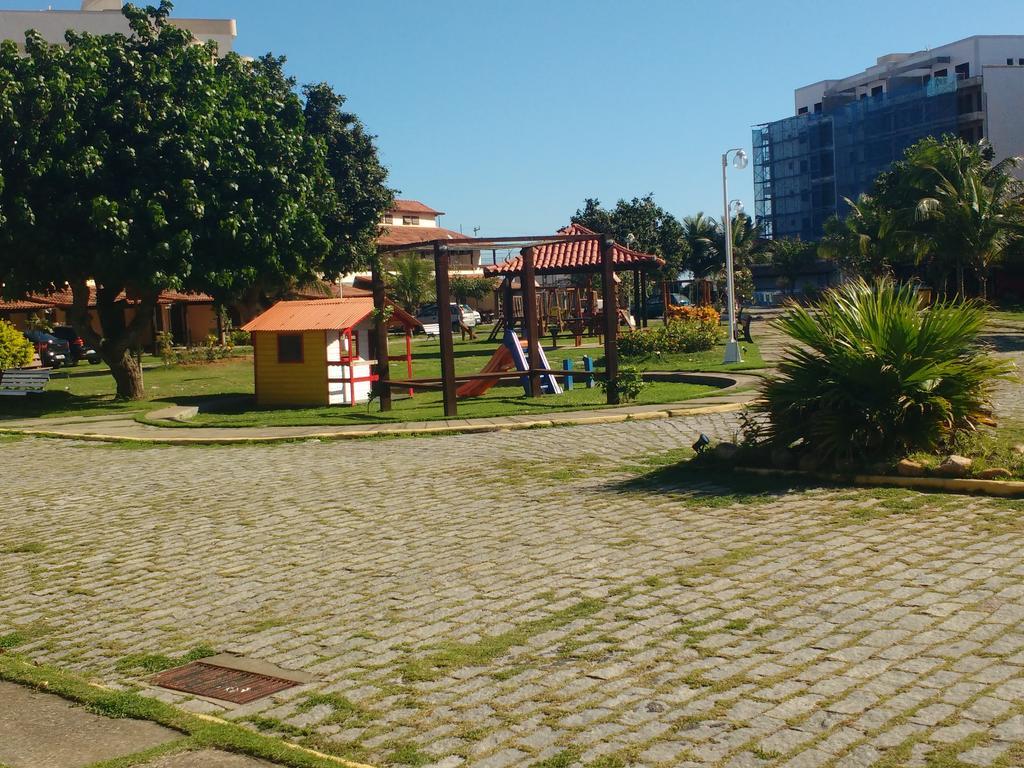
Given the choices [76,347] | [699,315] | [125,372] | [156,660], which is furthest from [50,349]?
[156,660]

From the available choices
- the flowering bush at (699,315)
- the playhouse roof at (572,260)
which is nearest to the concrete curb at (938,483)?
the flowering bush at (699,315)

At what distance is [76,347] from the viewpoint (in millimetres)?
46094

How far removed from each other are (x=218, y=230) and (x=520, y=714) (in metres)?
21.2

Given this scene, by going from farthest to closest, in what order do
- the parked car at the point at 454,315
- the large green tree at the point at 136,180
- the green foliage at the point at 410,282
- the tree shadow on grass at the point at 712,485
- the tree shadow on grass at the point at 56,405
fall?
the green foliage at the point at 410,282 < the parked car at the point at 454,315 < the tree shadow on grass at the point at 56,405 < the large green tree at the point at 136,180 < the tree shadow on grass at the point at 712,485

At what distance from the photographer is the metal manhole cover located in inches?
247

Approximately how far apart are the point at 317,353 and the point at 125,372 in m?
5.55

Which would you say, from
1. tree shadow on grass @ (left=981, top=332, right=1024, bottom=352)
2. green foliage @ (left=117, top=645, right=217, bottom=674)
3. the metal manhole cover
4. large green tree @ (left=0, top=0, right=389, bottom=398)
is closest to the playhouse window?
large green tree @ (left=0, top=0, right=389, bottom=398)

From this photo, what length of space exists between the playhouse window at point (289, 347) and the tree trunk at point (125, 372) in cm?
428

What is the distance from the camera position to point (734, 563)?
816cm

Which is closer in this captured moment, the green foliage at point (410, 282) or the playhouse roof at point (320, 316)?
the playhouse roof at point (320, 316)

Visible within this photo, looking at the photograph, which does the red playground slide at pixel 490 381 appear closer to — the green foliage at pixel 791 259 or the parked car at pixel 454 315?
the parked car at pixel 454 315

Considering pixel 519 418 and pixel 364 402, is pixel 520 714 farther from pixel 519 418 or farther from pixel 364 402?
pixel 364 402

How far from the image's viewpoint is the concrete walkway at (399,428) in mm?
17922

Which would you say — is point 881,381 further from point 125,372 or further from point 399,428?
point 125,372
